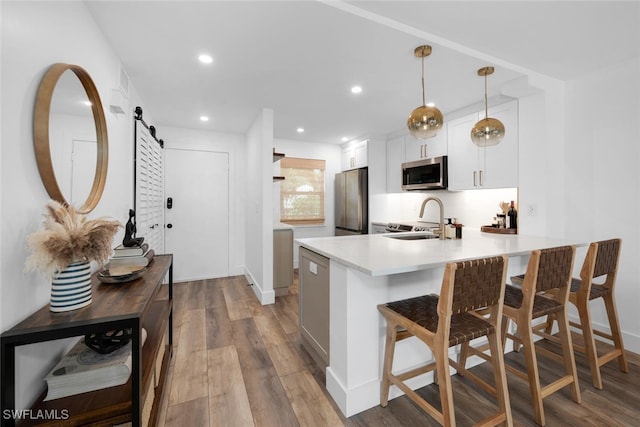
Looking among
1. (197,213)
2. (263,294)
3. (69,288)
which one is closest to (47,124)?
(69,288)

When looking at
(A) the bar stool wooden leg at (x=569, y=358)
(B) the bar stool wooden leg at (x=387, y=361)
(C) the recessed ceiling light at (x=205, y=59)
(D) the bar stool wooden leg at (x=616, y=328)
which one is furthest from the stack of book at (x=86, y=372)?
(D) the bar stool wooden leg at (x=616, y=328)

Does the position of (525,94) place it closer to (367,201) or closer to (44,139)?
(367,201)

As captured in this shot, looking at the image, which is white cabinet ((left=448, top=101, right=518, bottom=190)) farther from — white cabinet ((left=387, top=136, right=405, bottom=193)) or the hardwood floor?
the hardwood floor

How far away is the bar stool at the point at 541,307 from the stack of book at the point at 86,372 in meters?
1.98

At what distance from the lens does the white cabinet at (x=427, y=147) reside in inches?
149

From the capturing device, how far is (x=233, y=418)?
1589mm

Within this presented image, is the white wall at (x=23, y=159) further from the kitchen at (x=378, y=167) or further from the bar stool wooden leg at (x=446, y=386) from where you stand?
the bar stool wooden leg at (x=446, y=386)

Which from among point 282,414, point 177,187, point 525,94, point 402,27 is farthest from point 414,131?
point 177,187

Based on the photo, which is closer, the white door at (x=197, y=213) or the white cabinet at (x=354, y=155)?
the white door at (x=197, y=213)

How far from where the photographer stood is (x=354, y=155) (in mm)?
5137

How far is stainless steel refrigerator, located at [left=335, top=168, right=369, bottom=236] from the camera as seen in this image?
15.6 ft

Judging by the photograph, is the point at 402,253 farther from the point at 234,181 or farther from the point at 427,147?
the point at 234,181

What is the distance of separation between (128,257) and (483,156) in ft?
11.8

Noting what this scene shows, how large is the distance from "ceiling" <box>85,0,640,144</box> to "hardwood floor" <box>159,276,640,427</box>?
2.42 m
